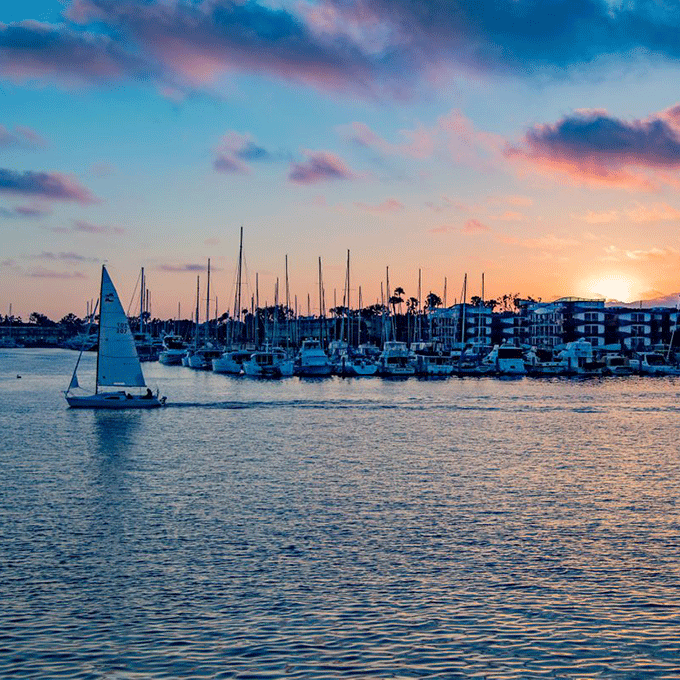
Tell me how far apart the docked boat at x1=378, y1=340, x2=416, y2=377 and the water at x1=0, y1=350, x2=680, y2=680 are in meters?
76.2

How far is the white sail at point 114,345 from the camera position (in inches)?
2864

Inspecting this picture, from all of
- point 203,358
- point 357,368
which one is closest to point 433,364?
point 357,368

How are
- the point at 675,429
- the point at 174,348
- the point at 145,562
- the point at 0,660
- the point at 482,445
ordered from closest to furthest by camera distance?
the point at 0,660 < the point at 145,562 < the point at 482,445 < the point at 675,429 < the point at 174,348

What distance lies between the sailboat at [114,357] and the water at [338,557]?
52.0ft

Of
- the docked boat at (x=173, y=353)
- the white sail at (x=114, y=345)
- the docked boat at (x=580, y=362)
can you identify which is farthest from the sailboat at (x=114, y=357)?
the docked boat at (x=173, y=353)

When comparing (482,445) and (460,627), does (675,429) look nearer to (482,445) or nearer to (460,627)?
(482,445)

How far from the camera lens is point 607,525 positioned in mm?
30625

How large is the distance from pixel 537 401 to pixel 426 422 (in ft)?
94.9

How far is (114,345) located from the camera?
7400 cm

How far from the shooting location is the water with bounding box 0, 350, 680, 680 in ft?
59.0

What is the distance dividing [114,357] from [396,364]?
68.3 m

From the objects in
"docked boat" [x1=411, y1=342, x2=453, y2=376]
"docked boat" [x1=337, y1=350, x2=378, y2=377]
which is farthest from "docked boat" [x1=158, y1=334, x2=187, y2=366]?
"docked boat" [x1=411, y1=342, x2=453, y2=376]

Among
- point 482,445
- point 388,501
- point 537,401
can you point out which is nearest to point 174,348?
point 537,401

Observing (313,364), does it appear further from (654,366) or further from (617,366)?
(654,366)
